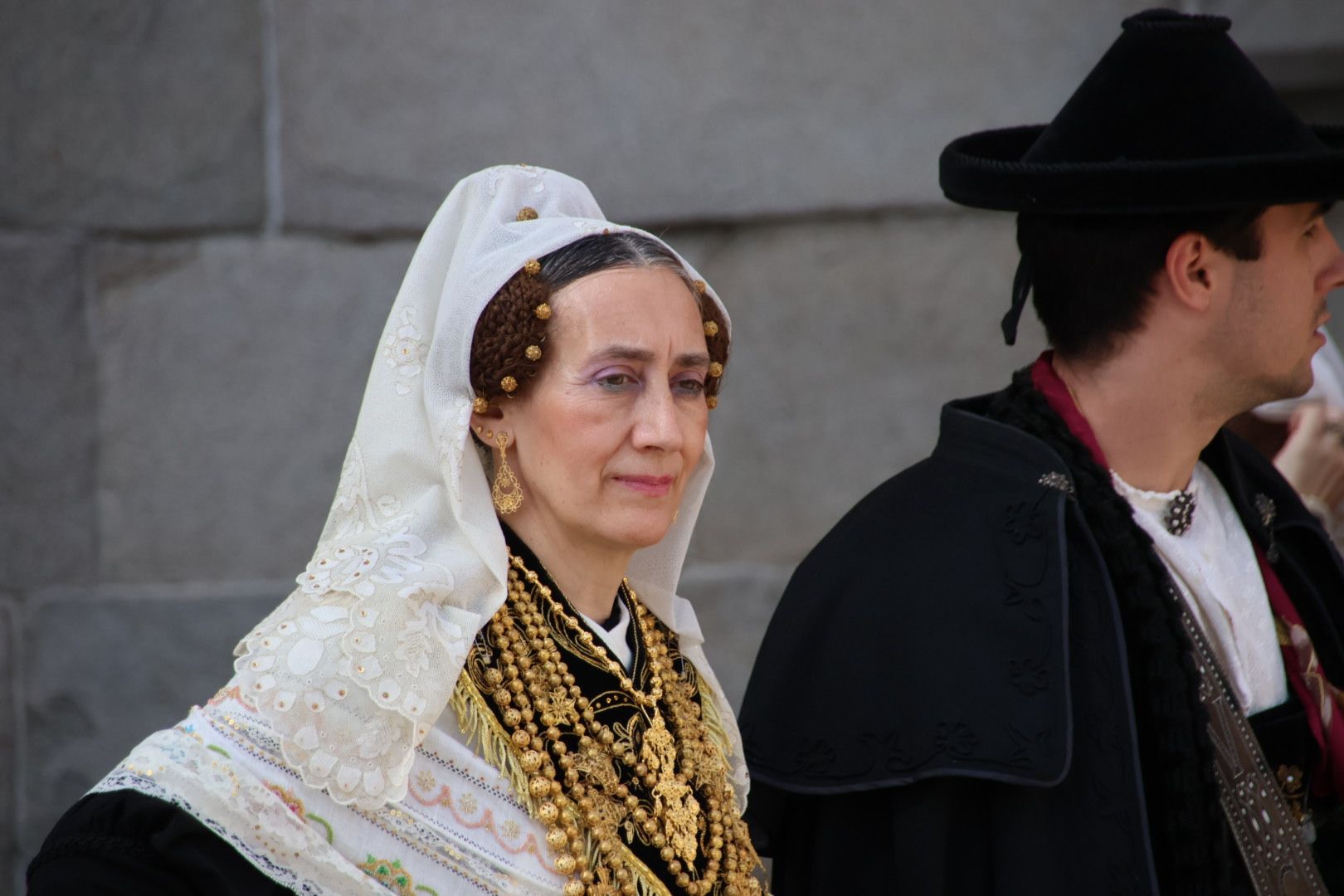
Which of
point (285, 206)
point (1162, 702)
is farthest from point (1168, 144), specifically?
point (285, 206)

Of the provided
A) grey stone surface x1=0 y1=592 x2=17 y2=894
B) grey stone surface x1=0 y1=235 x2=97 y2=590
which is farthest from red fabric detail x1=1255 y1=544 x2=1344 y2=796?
grey stone surface x1=0 y1=592 x2=17 y2=894

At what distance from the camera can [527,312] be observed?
2.36m

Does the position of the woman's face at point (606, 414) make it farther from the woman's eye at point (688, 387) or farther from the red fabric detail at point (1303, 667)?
the red fabric detail at point (1303, 667)

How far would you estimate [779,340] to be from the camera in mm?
4590

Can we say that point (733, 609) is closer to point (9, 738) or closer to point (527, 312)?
point (9, 738)

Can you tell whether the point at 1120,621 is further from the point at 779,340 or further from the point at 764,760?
the point at 779,340

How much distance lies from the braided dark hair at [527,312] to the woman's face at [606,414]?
15 mm

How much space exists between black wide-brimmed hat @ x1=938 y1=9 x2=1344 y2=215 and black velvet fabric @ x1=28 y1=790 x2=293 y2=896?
1830 millimetres

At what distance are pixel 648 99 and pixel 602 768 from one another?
259cm

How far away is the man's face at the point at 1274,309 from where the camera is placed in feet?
9.81

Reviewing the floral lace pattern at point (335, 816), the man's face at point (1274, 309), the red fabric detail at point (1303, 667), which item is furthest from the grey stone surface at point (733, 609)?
the floral lace pattern at point (335, 816)

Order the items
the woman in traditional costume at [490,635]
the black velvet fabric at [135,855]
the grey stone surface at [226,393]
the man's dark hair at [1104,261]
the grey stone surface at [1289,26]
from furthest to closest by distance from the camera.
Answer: the grey stone surface at [226,393]
the grey stone surface at [1289,26]
the man's dark hair at [1104,261]
the woman in traditional costume at [490,635]
the black velvet fabric at [135,855]

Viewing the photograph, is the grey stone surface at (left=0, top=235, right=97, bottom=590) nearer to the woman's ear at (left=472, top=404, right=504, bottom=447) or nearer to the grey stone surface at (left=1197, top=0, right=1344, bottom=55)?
the woman's ear at (left=472, top=404, right=504, bottom=447)

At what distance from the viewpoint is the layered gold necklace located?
2.30 metres
